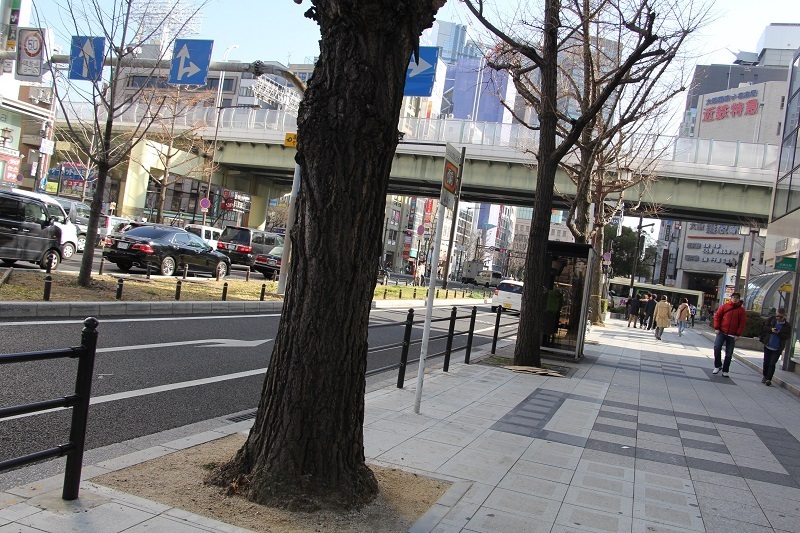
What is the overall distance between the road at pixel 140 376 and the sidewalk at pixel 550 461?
0.52 metres

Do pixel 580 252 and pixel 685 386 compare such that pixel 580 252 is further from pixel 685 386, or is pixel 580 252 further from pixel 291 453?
pixel 291 453

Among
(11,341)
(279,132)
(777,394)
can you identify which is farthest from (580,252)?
(279,132)

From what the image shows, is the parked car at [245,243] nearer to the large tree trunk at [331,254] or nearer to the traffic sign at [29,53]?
the traffic sign at [29,53]

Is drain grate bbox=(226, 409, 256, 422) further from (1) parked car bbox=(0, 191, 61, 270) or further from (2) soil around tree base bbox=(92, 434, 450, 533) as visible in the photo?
(1) parked car bbox=(0, 191, 61, 270)

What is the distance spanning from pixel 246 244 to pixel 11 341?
2188 centimetres

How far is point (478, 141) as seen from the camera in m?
32.7

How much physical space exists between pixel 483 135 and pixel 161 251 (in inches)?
724

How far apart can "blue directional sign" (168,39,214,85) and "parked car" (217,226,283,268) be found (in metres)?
14.5

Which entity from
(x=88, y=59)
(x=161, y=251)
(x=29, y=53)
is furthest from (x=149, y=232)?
(x=88, y=59)

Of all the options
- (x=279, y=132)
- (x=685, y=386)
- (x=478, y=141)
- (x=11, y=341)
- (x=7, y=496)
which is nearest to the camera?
(x=7, y=496)

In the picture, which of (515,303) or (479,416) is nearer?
(479,416)

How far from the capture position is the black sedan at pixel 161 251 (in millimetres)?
18906

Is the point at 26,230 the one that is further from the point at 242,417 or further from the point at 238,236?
the point at 238,236

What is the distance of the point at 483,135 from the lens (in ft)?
107
